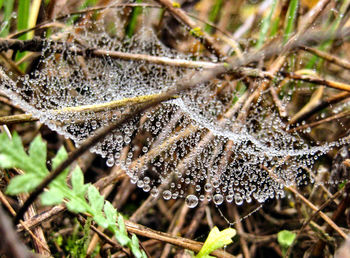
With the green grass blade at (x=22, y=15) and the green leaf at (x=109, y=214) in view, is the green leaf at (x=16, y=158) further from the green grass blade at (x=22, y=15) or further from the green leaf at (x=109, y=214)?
the green grass blade at (x=22, y=15)

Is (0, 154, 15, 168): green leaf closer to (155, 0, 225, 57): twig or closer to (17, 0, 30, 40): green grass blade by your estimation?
(17, 0, 30, 40): green grass blade

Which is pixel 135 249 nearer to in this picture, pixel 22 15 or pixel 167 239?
pixel 167 239

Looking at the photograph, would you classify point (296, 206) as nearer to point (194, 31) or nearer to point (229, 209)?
point (229, 209)

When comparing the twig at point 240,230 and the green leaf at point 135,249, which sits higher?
the green leaf at point 135,249

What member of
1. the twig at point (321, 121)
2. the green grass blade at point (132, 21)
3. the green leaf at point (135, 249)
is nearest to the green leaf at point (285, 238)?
the twig at point (321, 121)

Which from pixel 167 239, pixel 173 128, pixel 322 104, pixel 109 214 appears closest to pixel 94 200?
pixel 109 214

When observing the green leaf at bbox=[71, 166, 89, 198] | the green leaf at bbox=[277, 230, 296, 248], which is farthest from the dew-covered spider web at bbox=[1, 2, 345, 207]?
the green leaf at bbox=[71, 166, 89, 198]

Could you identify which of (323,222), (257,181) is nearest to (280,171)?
(257,181)
